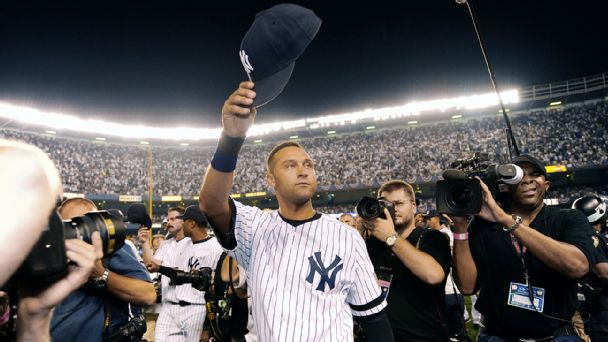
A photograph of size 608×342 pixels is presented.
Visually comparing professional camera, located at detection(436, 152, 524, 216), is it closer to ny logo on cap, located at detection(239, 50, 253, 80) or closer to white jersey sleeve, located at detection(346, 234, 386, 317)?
white jersey sleeve, located at detection(346, 234, 386, 317)

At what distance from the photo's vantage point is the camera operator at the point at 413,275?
323 centimetres

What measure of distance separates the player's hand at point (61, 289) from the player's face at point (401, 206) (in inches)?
121

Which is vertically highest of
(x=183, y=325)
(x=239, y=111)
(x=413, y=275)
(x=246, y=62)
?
(x=246, y=62)

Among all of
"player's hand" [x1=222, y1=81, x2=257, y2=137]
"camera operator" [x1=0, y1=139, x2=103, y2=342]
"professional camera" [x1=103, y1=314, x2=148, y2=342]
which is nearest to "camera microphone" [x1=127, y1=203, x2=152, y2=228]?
"professional camera" [x1=103, y1=314, x2=148, y2=342]

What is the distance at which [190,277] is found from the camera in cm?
389

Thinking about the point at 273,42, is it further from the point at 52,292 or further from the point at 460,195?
the point at 460,195

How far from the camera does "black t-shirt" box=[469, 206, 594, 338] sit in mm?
2893

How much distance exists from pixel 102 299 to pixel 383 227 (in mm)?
2242

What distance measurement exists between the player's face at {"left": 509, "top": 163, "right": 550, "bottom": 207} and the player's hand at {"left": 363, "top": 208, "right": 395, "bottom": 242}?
41.9 inches

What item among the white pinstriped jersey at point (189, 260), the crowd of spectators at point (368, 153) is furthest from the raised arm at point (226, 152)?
the crowd of spectators at point (368, 153)

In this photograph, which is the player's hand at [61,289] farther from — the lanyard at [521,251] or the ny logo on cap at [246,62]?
the lanyard at [521,251]

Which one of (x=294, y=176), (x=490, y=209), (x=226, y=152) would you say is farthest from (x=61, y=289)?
(x=490, y=209)

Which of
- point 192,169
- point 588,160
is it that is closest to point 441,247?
point 588,160

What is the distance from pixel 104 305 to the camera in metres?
2.84
